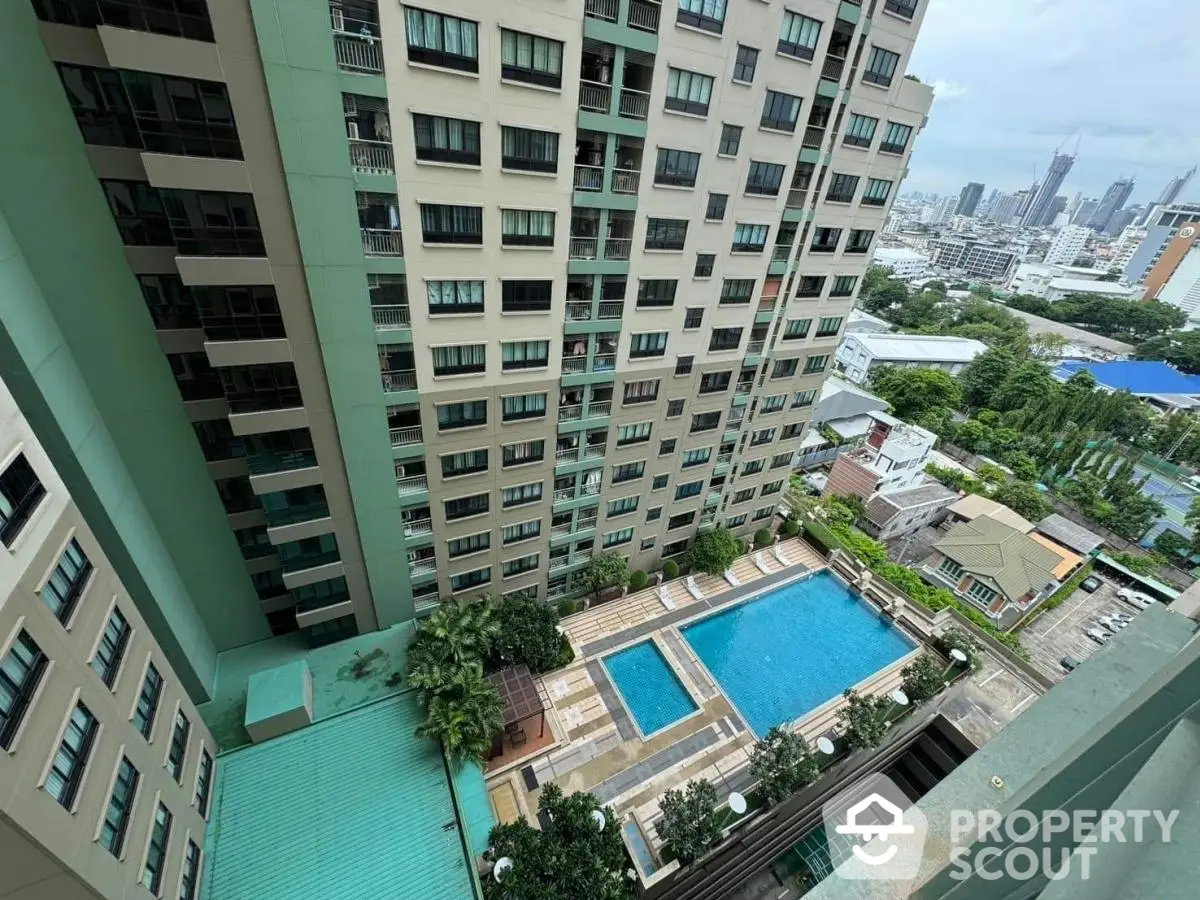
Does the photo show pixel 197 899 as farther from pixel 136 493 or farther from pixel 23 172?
pixel 23 172

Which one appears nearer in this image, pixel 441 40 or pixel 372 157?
pixel 441 40

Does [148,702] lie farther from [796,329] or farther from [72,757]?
[796,329]

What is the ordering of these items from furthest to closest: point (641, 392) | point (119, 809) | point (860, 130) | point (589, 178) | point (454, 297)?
point (641, 392) < point (860, 130) < point (589, 178) < point (454, 297) < point (119, 809)

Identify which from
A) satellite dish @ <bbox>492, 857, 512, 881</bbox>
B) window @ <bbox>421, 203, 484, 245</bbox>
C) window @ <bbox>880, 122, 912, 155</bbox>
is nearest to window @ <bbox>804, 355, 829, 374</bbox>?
window @ <bbox>880, 122, 912, 155</bbox>

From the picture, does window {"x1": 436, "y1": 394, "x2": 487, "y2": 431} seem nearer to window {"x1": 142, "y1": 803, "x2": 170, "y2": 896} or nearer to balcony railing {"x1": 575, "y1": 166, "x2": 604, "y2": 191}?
balcony railing {"x1": 575, "y1": 166, "x2": 604, "y2": 191}

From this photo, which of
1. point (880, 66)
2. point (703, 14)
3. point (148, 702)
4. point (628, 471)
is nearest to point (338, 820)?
point (148, 702)

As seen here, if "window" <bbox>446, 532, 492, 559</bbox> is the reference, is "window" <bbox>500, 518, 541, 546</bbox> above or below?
below
